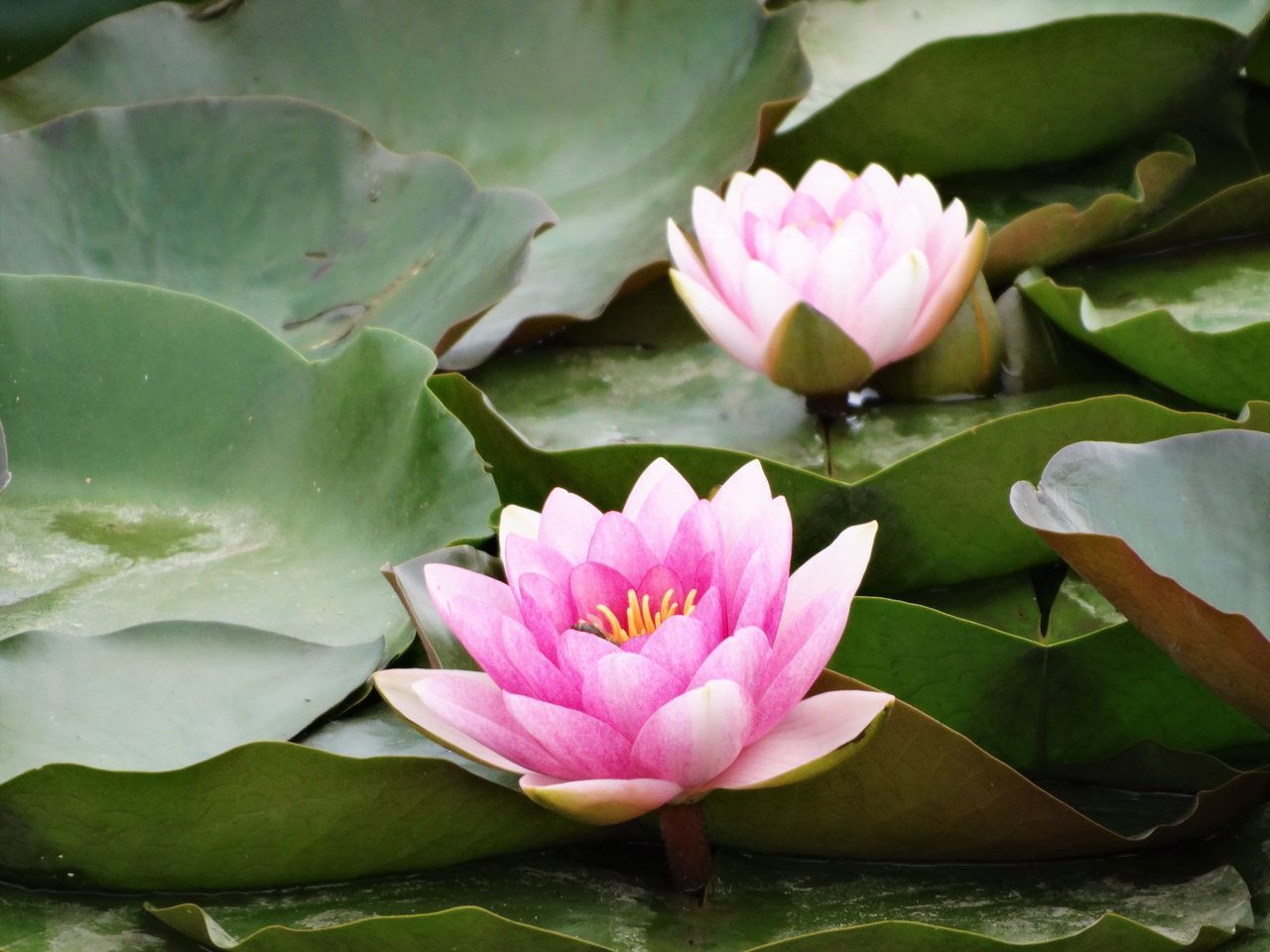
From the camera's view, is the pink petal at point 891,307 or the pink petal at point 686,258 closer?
the pink petal at point 891,307

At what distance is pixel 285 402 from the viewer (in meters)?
1.07

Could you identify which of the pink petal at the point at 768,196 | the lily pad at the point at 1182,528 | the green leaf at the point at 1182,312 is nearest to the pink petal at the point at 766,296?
the pink petal at the point at 768,196

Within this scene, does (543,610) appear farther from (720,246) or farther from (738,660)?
(720,246)

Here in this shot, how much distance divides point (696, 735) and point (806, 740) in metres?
0.08

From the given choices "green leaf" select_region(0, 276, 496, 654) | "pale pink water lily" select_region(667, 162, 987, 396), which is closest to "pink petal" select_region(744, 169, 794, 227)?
"pale pink water lily" select_region(667, 162, 987, 396)

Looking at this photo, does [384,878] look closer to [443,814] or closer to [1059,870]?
[443,814]

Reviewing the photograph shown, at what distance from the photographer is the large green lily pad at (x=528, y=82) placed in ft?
4.55

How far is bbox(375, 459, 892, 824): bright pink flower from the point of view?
0.66 metres

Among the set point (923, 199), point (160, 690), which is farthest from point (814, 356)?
point (160, 690)

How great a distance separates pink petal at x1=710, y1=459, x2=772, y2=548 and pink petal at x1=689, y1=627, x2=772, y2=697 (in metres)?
0.11

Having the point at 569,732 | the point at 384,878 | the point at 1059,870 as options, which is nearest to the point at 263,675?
the point at 384,878

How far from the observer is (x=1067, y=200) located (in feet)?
4.62

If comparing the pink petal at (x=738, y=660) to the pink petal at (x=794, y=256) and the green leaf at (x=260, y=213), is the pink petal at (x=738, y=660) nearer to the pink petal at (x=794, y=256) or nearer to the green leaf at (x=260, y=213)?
the pink petal at (x=794, y=256)

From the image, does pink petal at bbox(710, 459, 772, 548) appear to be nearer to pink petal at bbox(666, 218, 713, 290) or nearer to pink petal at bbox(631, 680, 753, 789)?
pink petal at bbox(631, 680, 753, 789)
